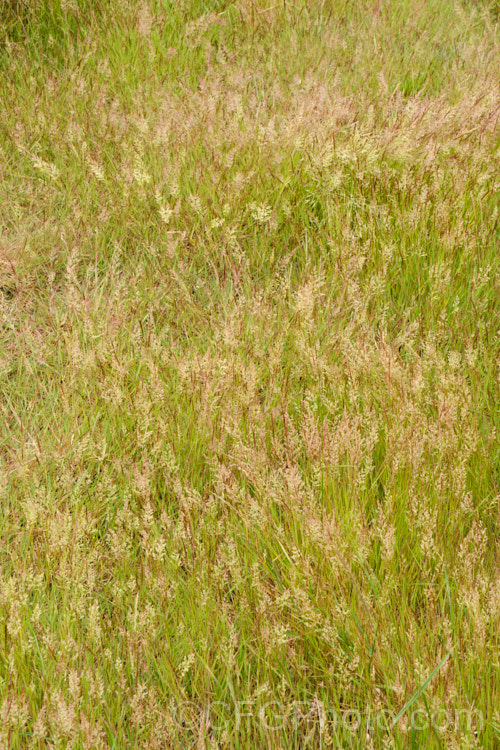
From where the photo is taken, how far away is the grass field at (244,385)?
1629mm

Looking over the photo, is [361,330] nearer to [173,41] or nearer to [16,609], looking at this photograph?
[16,609]

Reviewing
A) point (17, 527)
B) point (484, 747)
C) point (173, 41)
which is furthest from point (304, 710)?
point (173, 41)

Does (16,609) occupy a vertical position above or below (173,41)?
below

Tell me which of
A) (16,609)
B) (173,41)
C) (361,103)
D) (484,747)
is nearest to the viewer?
(484,747)

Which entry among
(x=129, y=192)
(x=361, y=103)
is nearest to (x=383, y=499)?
(x=129, y=192)

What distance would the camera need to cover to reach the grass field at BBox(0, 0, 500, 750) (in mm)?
1629

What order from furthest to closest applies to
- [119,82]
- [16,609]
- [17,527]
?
1. [119,82]
2. [17,527]
3. [16,609]

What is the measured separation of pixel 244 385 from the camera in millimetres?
2445

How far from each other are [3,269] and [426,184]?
1.93 m

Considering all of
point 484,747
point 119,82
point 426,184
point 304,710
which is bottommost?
point 304,710

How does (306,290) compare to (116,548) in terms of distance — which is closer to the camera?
(116,548)

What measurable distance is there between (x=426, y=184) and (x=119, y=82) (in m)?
1.99

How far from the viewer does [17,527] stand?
6.77 feet

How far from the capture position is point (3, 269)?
3135mm
